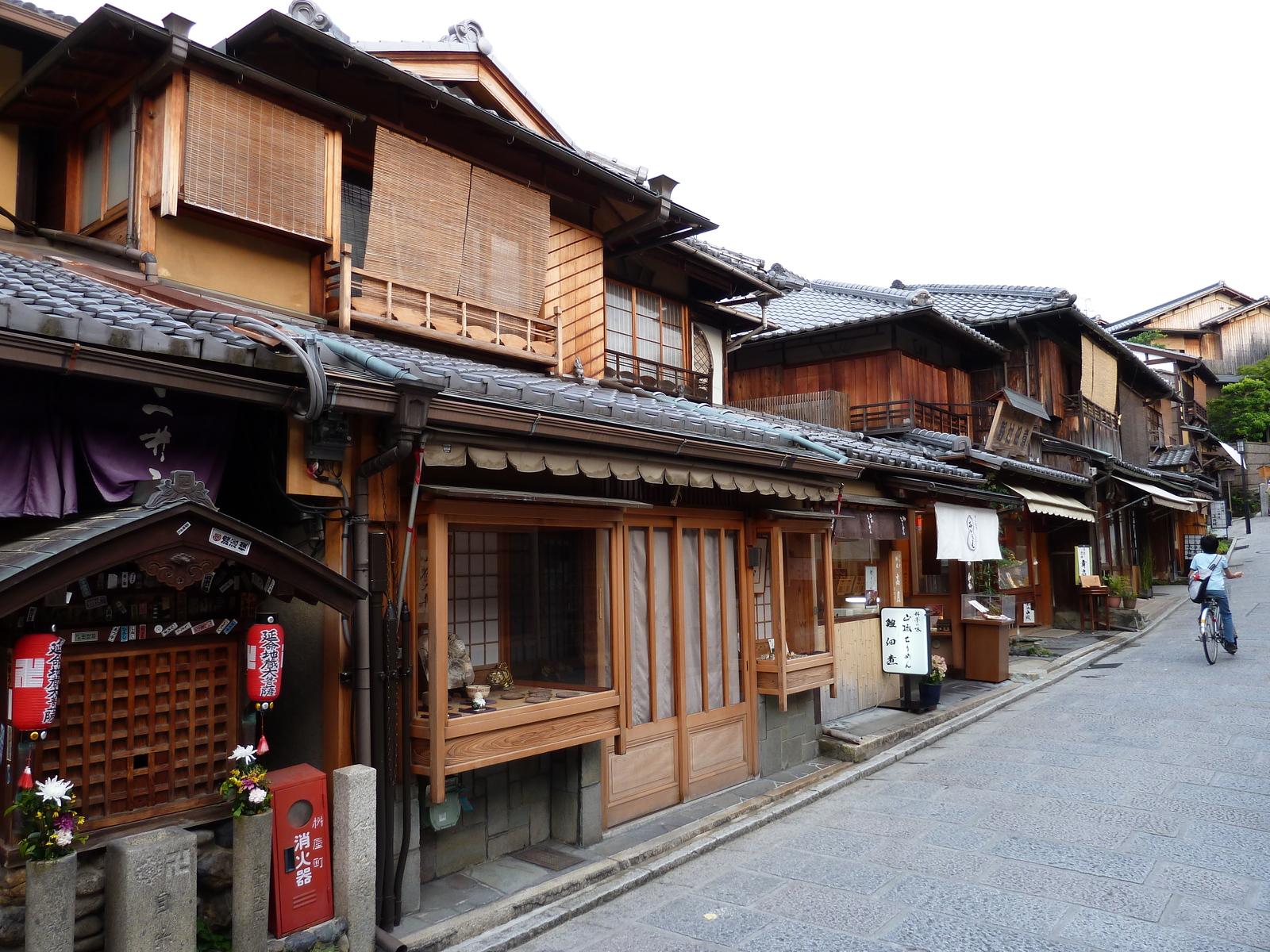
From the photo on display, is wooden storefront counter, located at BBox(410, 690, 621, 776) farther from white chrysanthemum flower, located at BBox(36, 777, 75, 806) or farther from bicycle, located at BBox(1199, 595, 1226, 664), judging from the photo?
bicycle, located at BBox(1199, 595, 1226, 664)

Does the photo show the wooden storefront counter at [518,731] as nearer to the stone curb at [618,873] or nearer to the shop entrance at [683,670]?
the shop entrance at [683,670]

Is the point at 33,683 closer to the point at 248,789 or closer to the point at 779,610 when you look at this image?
the point at 248,789

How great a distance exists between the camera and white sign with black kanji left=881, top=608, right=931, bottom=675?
13383 mm

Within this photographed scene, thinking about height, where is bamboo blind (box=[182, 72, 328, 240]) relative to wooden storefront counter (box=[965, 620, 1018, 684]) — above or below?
above

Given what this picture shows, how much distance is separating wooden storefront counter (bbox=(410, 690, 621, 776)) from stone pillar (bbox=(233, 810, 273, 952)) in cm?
140

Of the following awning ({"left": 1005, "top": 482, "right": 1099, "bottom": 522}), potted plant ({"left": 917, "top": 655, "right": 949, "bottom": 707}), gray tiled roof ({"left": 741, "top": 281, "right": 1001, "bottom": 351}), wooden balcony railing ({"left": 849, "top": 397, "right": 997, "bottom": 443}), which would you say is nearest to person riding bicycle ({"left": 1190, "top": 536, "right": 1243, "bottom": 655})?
awning ({"left": 1005, "top": 482, "right": 1099, "bottom": 522})

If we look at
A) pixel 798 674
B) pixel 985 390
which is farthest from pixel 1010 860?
pixel 985 390

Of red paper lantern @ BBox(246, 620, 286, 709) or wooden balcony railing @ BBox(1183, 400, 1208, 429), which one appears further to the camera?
wooden balcony railing @ BBox(1183, 400, 1208, 429)

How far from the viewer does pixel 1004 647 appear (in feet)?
52.5

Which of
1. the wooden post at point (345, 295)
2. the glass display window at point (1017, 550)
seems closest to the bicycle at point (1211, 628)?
the glass display window at point (1017, 550)

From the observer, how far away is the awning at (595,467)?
651cm

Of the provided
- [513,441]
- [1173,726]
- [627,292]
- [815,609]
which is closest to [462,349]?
[513,441]

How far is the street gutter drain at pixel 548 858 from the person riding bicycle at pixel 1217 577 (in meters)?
13.7

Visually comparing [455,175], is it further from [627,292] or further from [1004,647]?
[1004,647]
